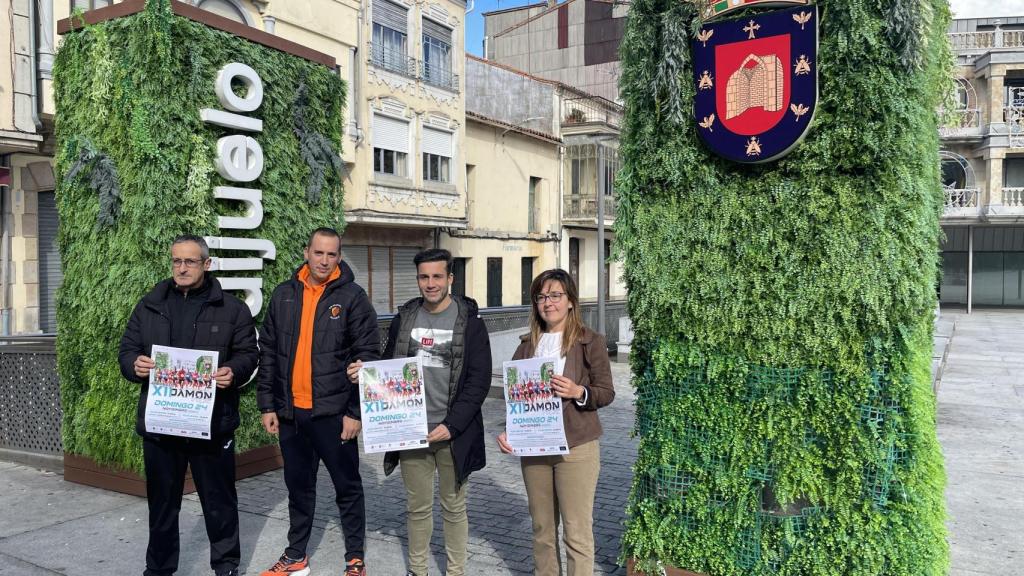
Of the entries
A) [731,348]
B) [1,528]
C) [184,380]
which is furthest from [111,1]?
[731,348]

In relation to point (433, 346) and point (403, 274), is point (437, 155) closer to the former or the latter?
point (403, 274)

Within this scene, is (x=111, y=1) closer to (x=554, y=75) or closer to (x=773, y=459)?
(x=773, y=459)

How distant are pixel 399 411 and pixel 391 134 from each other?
1724 centimetres

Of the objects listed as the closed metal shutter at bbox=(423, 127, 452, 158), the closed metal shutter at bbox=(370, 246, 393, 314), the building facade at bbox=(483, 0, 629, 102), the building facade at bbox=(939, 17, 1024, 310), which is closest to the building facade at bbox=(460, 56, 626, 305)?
the closed metal shutter at bbox=(423, 127, 452, 158)

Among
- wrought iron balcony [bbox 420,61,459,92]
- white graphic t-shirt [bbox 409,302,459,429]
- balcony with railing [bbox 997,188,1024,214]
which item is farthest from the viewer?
balcony with railing [bbox 997,188,1024,214]

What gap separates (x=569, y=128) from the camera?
29406 millimetres

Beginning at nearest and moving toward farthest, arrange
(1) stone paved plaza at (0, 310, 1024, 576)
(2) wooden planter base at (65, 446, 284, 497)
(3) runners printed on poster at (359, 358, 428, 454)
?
(3) runners printed on poster at (359, 358, 428, 454) < (1) stone paved plaza at (0, 310, 1024, 576) < (2) wooden planter base at (65, 446, 284, 497)

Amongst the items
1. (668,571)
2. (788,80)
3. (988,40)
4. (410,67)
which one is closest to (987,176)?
(988,40)

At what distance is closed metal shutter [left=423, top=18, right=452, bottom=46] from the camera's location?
70.9 ft

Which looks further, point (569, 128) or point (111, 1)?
point (569, 128)

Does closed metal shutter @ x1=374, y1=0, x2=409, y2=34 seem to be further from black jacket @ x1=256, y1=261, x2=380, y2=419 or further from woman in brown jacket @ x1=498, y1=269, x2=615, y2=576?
woman in brown jacket @ x1=498, y1=269, x2=615, y2=576

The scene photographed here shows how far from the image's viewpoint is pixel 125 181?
6.18m

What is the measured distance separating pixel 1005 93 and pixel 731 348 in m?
34.4

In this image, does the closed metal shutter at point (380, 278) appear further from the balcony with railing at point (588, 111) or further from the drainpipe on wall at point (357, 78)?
the balcony with railing at point (588, 111)
